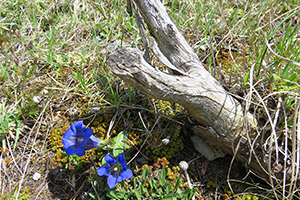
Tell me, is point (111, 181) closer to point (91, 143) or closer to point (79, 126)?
point (91, 143)

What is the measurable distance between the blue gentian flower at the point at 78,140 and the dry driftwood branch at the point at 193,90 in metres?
0.63

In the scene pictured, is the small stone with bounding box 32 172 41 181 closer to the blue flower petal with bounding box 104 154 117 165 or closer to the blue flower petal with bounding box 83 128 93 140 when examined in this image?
the blue flower petal with bounding box 83 128 93 140

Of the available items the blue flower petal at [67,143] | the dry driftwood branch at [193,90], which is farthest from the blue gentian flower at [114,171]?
the dry driftwood branch at [193,90]

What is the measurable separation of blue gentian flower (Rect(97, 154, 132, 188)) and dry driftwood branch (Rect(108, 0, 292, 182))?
62 cm

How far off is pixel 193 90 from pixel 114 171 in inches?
37.9

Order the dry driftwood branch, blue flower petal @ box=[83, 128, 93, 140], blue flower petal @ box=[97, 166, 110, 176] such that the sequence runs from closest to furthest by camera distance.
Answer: the dry driftwood branch < blue flower petal @ box=[97, 166, 110, 176] < blue flower petal @ box=[83, 128, 93, 140]

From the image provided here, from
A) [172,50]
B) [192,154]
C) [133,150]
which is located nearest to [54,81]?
[133,150]

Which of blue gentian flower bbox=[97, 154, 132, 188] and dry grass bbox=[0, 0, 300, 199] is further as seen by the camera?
dry grass bbox=[0, 0, 300, 199]

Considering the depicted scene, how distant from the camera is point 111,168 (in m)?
1.97

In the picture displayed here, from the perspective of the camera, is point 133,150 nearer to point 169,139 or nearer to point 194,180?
point 169,139

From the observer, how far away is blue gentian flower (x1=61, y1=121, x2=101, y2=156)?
1.94 meters

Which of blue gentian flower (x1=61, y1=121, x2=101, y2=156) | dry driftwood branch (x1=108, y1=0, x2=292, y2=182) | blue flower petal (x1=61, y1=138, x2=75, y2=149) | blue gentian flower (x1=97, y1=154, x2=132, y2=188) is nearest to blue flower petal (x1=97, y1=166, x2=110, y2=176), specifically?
blue gentian flower (x1=97, y1=154, x2=132, y2=188)

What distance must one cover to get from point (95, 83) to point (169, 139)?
3.70ft

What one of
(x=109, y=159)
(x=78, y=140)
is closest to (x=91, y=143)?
(x=78, y=140)
